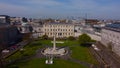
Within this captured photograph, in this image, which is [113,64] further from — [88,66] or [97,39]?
[97,39]

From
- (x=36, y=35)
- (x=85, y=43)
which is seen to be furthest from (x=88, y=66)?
(x=36, y=35)

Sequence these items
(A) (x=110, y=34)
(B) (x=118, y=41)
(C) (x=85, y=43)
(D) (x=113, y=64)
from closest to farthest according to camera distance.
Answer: (D) (x=113, y=64)
(B) (x=118, y=41)
(A) (x=110, y=34)
(C) (x=85, y=43)

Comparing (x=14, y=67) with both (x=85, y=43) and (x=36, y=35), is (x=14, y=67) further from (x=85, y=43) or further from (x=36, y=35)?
(x=36, y=35)

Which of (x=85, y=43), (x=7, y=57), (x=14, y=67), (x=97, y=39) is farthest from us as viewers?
(x=97, y=39)

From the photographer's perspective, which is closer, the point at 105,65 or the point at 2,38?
the point at 105,65

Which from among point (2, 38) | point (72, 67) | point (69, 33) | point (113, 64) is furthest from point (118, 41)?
point (69, 33)

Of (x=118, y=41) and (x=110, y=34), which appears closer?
(x=118, y=41)
